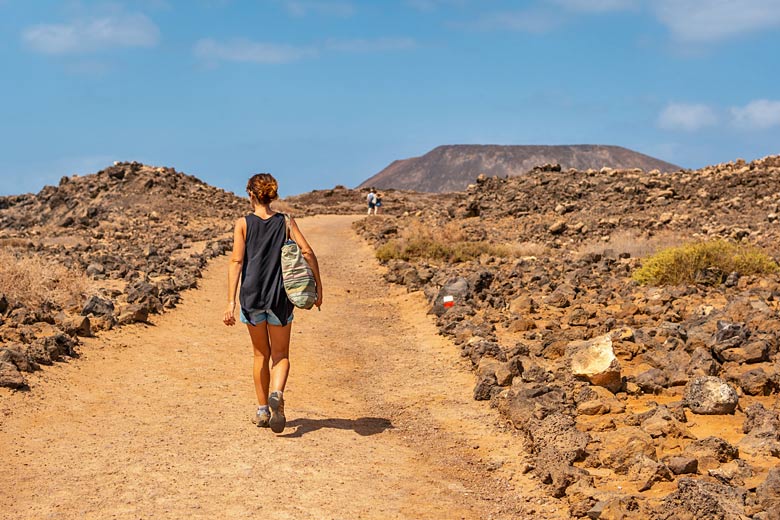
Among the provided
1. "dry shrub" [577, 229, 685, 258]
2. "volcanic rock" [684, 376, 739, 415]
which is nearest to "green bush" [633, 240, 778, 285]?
"dry shrub" [577, 229, 685, 258]

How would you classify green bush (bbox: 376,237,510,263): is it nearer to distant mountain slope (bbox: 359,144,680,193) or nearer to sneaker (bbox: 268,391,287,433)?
sneaker (bbox: 268,391,287,433)

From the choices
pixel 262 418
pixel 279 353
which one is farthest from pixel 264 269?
pixel 262 418

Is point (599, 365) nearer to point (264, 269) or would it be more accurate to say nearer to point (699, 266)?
point (264, 269)

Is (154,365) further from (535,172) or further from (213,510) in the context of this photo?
(535,172)

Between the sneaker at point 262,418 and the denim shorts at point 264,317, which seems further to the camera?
the sneaker at point 262,418

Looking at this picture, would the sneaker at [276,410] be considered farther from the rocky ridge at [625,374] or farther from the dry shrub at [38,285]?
the dry shrub at [38,285]

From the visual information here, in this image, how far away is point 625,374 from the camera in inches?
334

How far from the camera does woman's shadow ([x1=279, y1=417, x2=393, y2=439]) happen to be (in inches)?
283

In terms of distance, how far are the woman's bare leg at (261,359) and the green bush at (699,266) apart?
9109mm

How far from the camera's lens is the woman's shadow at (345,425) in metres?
7.19

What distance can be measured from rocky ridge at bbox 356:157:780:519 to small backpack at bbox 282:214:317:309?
2212 millimetres

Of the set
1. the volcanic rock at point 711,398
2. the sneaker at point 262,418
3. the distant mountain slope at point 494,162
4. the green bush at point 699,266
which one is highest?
the distant mountain slope at point 494,162

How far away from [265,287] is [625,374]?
13.2ft

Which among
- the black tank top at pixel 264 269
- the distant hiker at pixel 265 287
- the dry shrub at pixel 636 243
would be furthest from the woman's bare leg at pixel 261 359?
the dry shrub at pixel 636 243
